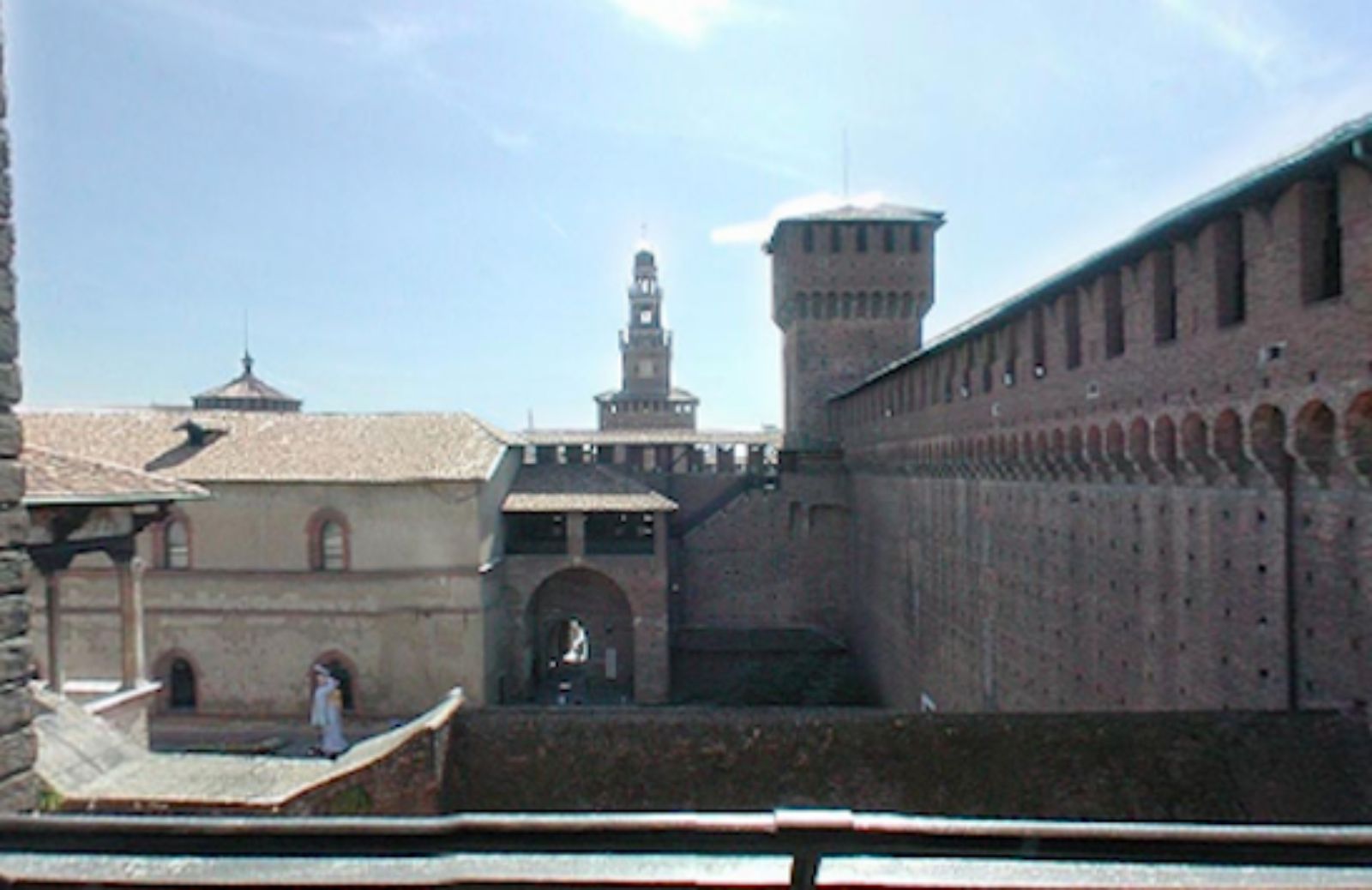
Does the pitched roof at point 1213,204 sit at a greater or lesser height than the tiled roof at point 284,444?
greater

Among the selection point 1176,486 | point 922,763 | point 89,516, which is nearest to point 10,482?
point 922,763

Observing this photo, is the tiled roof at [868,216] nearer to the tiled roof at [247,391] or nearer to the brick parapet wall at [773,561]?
the brick parapet wall at [773,561]

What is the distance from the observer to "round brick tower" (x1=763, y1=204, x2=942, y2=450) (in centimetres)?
2825

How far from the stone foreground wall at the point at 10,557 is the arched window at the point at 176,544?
20.1 metres

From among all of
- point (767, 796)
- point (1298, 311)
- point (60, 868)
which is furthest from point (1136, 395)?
point (60, 868)

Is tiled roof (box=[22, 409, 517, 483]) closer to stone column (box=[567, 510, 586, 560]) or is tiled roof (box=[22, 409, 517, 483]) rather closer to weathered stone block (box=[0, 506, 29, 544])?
stone column (box=[567, 510, 586, 560])

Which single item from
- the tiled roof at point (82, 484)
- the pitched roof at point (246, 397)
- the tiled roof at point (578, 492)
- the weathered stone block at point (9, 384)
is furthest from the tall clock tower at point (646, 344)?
the weathered stone block at point (9, 384)

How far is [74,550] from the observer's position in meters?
11.6

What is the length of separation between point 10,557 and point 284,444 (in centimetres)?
2041

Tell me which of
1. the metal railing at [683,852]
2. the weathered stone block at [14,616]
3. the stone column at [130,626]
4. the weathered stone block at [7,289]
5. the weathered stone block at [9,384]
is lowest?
the stone column at [130,626]

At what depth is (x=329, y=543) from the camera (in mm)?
22016

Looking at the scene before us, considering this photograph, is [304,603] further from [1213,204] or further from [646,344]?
[646,344]

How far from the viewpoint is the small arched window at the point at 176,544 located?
72.2 feet

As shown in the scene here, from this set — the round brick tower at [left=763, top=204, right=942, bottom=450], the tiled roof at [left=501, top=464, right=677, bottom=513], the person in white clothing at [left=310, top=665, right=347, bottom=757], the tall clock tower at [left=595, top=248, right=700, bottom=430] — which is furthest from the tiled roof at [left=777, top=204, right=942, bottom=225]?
the tall clock tower at [left=595, top=248, right=700, bottom=430]
